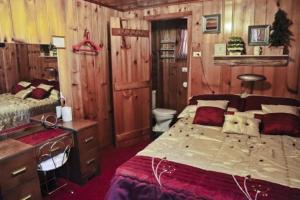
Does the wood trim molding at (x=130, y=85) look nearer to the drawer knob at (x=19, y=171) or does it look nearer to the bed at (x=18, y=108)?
the bed at (x=18, y=108)

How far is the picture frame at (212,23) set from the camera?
3.19m

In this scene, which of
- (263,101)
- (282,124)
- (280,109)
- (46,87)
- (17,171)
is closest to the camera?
(17,171)

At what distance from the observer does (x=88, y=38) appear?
3.11 metres

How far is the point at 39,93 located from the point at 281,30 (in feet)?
10.1

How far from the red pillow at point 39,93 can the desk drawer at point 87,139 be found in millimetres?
663

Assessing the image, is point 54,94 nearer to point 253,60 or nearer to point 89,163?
point 89,163

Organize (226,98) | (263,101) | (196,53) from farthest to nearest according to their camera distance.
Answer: (196,53) < (226,98) < (263,101)

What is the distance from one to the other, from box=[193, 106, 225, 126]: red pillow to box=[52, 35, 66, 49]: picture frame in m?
1.92

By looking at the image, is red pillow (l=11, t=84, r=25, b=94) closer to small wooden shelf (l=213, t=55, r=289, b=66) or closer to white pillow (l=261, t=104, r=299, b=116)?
small wooden shelf (l=213, t=55, r=289, b=66)

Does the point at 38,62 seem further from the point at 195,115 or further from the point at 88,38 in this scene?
the point at 195,115

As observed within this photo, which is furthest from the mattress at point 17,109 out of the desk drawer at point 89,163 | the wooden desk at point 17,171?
the desk drawer at point 89,163

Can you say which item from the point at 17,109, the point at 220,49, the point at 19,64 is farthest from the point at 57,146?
the point at 220,49

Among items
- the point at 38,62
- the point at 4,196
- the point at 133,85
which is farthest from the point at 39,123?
the point at 133,85

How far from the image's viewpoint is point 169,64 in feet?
15.6
